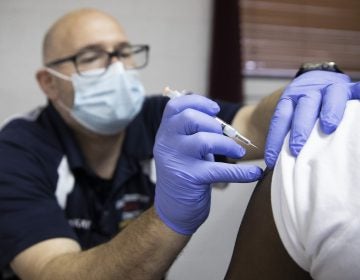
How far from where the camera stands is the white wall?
1578 millimetres

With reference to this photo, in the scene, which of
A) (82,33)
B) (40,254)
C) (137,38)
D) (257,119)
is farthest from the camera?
(137,38)

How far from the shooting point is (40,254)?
86 cm

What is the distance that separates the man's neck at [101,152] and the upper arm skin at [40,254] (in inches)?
15.7

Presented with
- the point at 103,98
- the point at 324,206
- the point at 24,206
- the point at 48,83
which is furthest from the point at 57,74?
the point at 324,206

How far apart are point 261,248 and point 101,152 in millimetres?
880

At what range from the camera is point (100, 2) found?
1.67 metres

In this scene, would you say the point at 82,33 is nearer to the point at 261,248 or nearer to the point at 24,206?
the point at 24,206

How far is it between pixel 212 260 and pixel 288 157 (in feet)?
0.81

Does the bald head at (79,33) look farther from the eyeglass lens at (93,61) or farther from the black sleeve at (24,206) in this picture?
the black sleeve at (24,206)

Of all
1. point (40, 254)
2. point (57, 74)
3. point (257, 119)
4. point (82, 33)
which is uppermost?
point (82, 33)

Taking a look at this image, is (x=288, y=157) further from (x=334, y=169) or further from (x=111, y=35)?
(x=111, y=35)

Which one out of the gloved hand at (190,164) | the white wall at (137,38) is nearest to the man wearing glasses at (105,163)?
the gloved hand at (190,164)

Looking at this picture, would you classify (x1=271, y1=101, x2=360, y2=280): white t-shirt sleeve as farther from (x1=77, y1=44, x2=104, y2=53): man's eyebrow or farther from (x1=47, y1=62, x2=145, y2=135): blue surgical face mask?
(x1=77, y1=44, x2=104, y2=53): man's eyebrow

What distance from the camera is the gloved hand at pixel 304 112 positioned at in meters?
0.51
